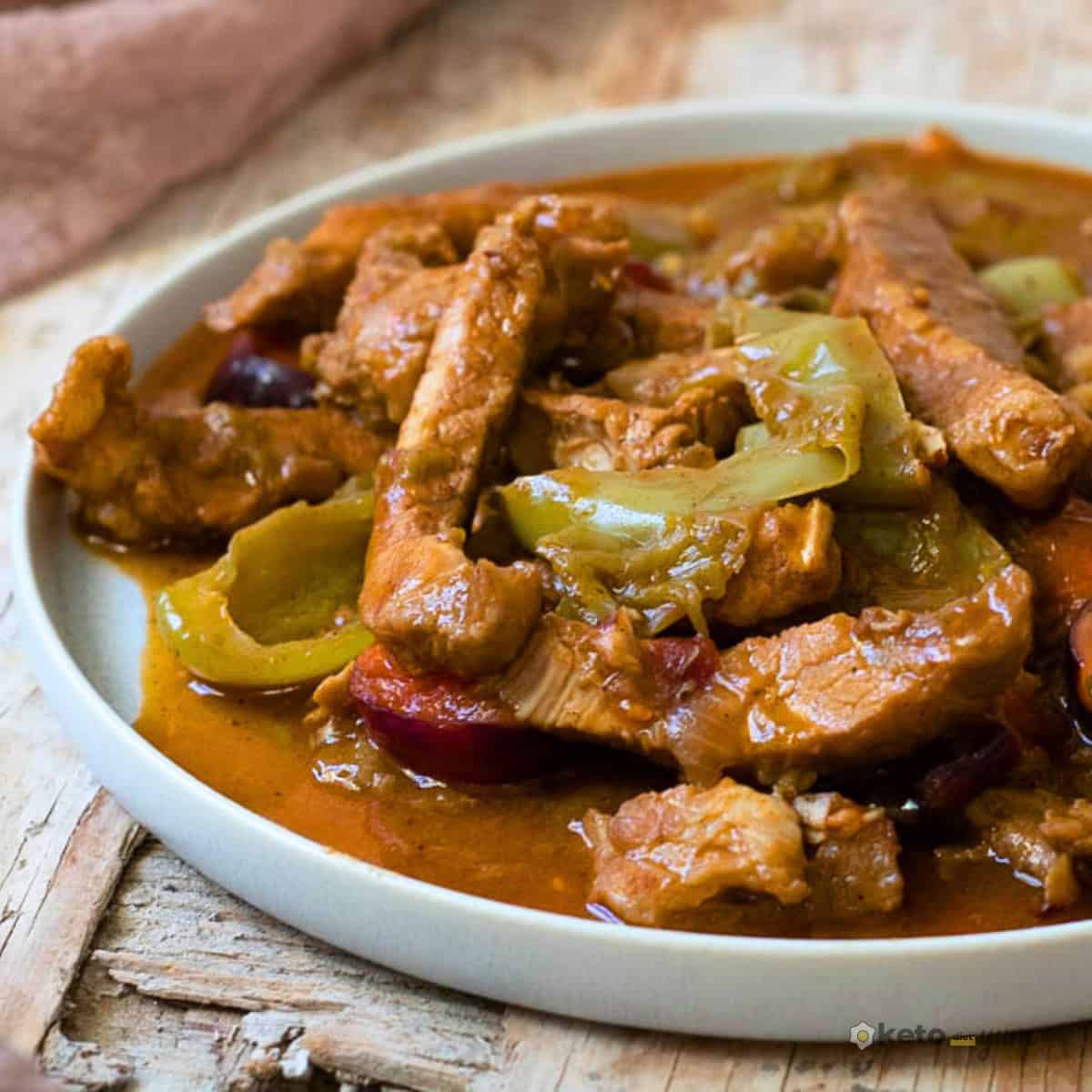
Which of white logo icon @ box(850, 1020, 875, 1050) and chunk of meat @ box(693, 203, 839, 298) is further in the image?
chunk of meat @ box(693, 203, 839, 298)

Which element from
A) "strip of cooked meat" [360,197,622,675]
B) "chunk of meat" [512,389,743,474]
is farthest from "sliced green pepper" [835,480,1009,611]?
"strip of cooked meat" [360,197,622,675]

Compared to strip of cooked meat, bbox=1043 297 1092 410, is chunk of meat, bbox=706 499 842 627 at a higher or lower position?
higher

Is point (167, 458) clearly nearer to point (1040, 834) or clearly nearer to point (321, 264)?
point (321, 264)

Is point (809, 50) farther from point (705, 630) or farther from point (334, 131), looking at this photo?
point (705, 630)

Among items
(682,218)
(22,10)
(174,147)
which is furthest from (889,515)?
(22,10)

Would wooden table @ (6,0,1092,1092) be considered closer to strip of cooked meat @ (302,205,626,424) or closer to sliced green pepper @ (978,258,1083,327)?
strip of cooked meat @ (302,205,626,424)
